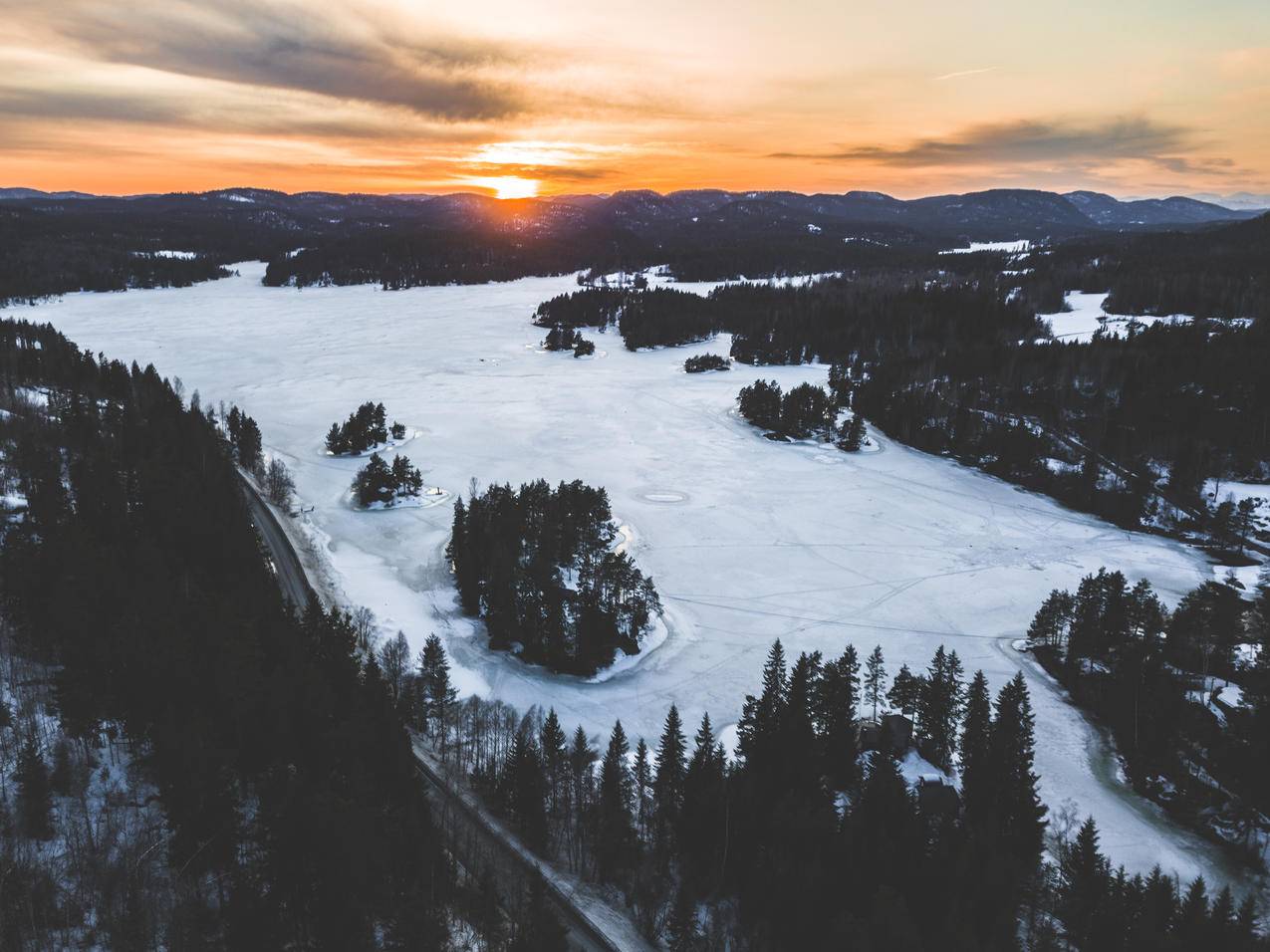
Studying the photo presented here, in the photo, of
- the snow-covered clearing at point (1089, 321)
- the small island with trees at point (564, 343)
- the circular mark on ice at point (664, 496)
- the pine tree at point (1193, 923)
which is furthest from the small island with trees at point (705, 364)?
the pine tree at point (1193, 923)

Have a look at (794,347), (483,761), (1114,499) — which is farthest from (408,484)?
(794,347)

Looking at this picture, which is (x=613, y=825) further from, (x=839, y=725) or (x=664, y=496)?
(x=664, y=496)

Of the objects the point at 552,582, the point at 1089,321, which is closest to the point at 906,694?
the point at 552,582

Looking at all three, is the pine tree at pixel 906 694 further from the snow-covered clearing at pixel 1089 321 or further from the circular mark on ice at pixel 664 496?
the snow-covered clearing at pixel 1089 321

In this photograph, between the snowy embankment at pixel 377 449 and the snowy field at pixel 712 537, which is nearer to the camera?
the snowy field at pixel 712 537

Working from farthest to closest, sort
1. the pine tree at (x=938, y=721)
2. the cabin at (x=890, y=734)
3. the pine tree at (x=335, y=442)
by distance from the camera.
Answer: the pine tree at (x=335, y=442), the pine tree at (x=938, y=721), the cabin at (x=890, y=734)

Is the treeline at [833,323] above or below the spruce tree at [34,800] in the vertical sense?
above

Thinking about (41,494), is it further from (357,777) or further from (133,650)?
(357,777)
